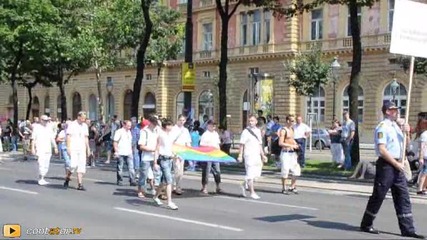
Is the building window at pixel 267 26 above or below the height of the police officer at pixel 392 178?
above

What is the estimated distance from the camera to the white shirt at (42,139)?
675 inches

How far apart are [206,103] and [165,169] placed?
159 ft

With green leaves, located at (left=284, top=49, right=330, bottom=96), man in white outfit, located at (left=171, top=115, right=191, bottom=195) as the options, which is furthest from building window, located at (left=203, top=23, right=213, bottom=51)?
man in white outfit, located at (left=171, top=115, right=191, bottom=195)

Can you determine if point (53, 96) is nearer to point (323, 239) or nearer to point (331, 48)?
point (331, 48)

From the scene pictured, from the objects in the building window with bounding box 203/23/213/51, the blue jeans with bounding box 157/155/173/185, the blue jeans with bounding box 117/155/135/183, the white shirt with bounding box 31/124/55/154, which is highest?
the building window with bounding box 203/23/213/51

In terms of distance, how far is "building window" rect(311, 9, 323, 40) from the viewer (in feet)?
→ 171

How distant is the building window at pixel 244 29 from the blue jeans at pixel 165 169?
45.8 metres

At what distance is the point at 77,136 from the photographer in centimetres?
1612

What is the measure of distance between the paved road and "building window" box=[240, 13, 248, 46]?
4217cm

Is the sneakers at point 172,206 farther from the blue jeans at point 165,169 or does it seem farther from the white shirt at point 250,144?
the white shirt at point 250,144

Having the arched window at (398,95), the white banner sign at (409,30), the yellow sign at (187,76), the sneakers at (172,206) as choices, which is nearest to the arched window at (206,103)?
the arched window at (398,95)

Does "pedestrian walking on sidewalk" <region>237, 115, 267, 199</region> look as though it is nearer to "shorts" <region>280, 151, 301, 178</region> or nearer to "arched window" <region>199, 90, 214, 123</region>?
"shorts" <region>280, 151, 301, 178</region>

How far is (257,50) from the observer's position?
55875 millimetres

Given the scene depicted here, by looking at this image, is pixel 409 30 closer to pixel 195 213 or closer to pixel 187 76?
pixel 195 213
